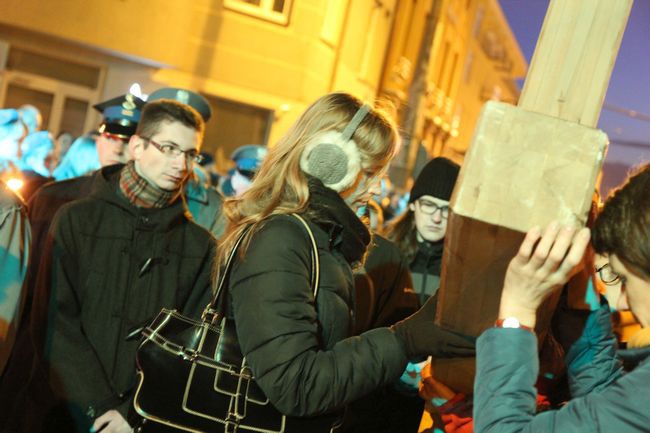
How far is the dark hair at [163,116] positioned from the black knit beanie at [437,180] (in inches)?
53.2

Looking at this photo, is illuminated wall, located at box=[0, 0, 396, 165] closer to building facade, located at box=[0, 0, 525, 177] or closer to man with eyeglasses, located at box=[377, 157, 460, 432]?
building facade, located at box=[0, 0, 525, 177]

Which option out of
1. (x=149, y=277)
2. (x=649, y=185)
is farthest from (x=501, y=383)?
(x=149, y=277)

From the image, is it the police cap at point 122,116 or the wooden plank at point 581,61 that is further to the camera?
the police cap at point 122,116

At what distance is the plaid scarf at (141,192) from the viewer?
3645mm

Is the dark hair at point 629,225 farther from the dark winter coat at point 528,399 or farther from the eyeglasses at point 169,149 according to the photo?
the eyeglasses at point 169,149

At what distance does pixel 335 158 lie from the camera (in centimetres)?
252

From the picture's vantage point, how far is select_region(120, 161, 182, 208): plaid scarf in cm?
364

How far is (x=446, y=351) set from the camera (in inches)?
80.3

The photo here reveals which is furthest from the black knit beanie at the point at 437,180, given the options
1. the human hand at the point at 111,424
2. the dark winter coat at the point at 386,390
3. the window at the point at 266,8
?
the window at the point at 266,8

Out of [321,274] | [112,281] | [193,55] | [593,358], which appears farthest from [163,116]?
[193,55]

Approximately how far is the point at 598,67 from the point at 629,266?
42cm

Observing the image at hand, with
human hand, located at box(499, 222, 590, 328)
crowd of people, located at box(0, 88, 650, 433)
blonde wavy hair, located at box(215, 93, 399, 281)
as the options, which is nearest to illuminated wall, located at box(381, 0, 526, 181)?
crowd of people, located at box(0, 88, 650, 433)

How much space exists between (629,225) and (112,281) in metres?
2.22

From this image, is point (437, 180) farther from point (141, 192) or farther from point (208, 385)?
point (208, 385)
